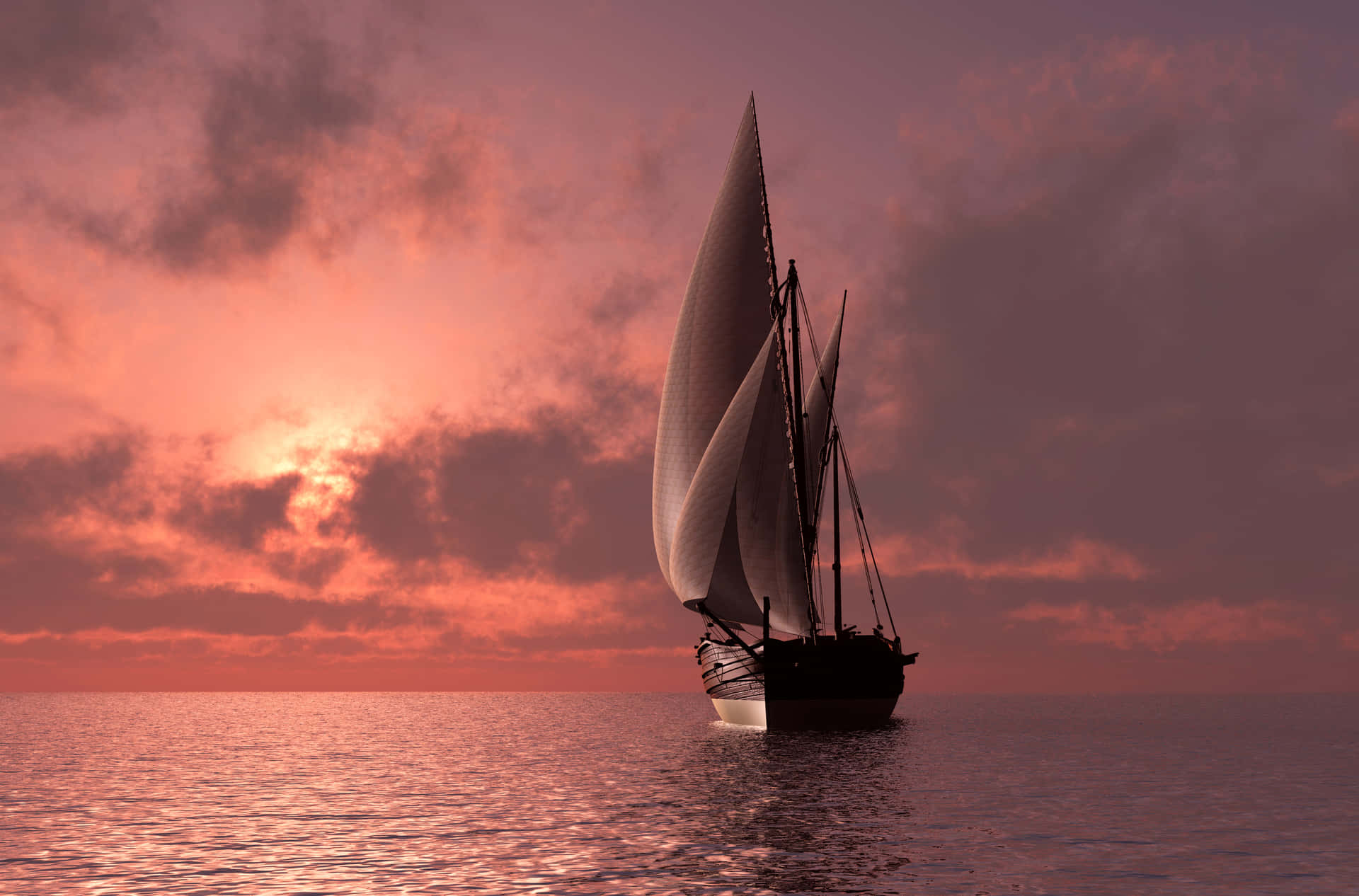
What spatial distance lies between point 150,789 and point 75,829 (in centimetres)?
1466

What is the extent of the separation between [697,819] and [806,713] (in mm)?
30664

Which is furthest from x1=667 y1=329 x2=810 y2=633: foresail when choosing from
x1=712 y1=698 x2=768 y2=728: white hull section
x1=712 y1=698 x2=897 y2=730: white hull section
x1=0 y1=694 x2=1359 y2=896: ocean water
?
x1=0 y1=694 x2=1359 y2=896: ocean water

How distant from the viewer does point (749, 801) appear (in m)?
38.9

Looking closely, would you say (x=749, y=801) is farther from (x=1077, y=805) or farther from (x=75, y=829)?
(x=75, y=829)

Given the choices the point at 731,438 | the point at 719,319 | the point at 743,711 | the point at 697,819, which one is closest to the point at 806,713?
the point at 743,711

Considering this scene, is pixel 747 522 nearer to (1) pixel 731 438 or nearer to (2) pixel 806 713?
(1) pixel 731 438

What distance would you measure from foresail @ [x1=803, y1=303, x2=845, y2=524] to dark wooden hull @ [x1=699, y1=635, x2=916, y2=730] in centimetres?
1060

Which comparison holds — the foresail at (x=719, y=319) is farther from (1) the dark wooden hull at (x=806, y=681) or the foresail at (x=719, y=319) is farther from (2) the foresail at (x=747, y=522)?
(1) the dark wooden hull at (x=806, y=681)

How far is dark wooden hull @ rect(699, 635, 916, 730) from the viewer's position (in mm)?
63250

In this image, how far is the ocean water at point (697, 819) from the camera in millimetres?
26641

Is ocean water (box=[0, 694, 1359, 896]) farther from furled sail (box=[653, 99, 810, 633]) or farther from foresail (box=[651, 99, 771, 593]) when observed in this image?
foresail (box=[651, 99, 771, 593])

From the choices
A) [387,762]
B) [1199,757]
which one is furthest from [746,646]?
[1199,757]

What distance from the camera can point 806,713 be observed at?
214 feet

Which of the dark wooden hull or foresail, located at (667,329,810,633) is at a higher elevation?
foresail, located at (667,329,810,633)
